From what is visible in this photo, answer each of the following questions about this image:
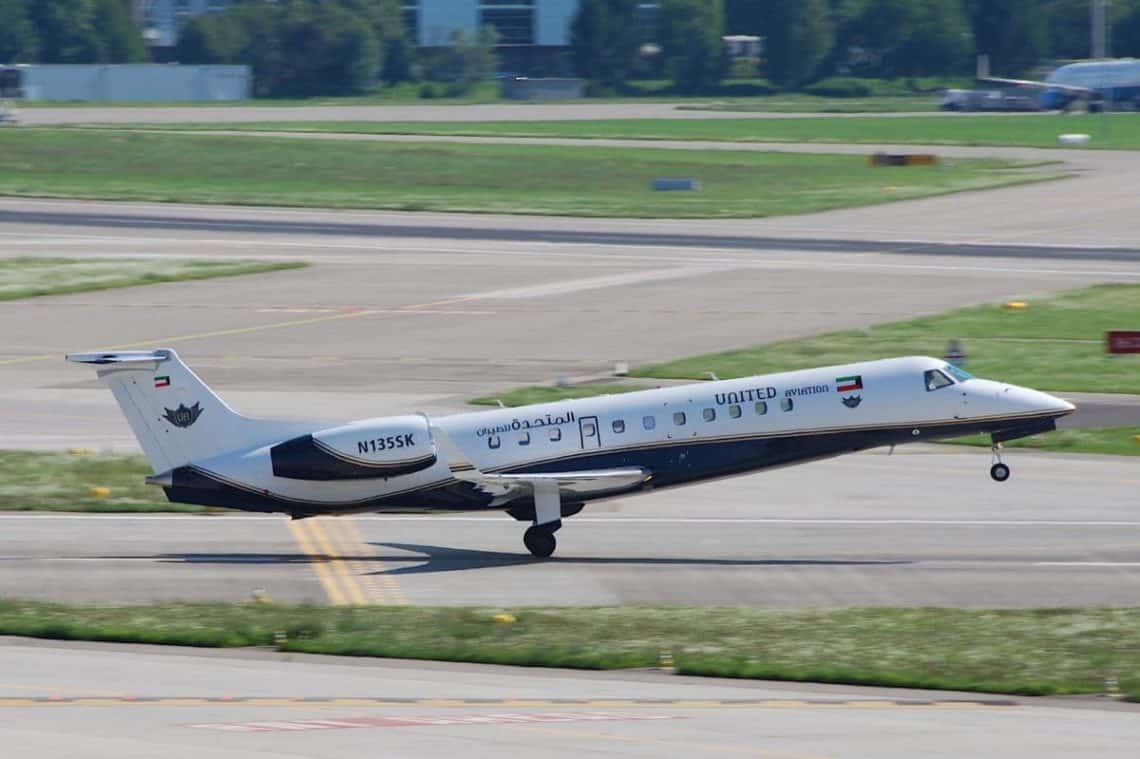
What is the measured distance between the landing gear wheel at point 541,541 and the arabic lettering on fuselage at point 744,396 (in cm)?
408

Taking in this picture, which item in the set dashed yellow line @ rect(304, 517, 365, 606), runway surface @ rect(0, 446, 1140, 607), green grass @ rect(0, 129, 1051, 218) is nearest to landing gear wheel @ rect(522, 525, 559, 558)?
runway surface @ rect(0, 446, 1140, 607)

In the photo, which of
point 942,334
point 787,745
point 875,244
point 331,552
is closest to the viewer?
point 787,745

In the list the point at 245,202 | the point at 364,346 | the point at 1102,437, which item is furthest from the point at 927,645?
the point at 245,202

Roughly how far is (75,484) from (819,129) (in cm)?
12031

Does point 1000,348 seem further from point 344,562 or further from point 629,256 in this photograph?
point 344,562

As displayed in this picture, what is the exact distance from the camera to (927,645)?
2522cm

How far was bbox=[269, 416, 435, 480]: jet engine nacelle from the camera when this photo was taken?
32781 millimetres

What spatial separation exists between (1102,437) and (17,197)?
7923 centimetres

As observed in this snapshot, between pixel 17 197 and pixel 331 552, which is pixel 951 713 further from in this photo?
pixel 17 197

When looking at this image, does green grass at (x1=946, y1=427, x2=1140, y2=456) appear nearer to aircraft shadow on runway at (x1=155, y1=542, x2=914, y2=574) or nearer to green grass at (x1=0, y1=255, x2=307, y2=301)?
aircraft shadow on runway at (x1=155, y1=542, x2=914, y2=574)

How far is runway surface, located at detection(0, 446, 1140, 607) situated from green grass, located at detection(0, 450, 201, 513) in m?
0.76

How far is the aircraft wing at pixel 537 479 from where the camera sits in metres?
33.1

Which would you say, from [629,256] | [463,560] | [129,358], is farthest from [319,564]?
[629,256]

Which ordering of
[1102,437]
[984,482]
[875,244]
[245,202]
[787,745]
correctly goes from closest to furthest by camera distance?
1. [787,745]
2. [984,482]
3. [1102,437]
4. [875,244]
5. [245,202]
